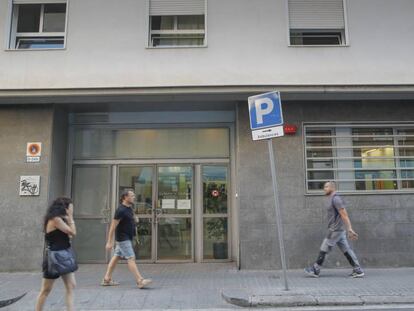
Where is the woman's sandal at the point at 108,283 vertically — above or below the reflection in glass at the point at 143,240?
below

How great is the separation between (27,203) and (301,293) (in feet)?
19.9

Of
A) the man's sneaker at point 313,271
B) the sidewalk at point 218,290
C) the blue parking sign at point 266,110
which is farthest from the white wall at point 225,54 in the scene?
the sidewalk at point 218,290

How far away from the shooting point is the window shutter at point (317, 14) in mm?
9344

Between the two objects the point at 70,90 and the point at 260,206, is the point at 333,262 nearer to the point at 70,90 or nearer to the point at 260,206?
the point at 260,206

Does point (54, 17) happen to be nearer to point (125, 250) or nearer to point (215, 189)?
point (215, 189)

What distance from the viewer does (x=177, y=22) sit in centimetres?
966

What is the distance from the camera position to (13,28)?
956 centimetres

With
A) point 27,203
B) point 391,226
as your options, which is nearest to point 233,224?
point 391,226

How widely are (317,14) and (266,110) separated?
371 cm

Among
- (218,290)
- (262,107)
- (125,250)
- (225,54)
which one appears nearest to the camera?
(262,107)

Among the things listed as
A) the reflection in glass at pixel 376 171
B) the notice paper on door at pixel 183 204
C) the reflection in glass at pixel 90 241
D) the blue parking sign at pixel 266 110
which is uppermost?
the blue parking sign at pixel 266 110

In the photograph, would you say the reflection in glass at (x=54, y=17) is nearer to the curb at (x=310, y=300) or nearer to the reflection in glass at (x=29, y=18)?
the reflection in glass at (x=29, y=18)

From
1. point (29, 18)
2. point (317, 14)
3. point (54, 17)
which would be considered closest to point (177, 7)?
point (54, 17)

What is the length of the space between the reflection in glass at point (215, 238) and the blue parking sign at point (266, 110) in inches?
150
